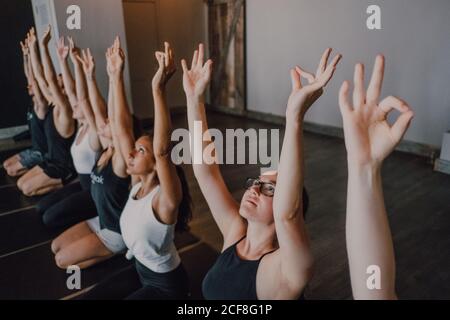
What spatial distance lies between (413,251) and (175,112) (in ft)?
20.5

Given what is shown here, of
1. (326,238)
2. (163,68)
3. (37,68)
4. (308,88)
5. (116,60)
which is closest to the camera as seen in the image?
(308,88)

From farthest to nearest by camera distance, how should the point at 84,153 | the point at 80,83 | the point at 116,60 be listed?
the point at 84,153, the point at 80,83, the point at 116,60

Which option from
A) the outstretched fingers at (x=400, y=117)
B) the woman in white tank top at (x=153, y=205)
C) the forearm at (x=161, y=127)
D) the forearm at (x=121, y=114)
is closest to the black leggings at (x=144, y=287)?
the woman in white tank top at (x=153, y=205)

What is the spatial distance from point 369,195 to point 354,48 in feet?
16.2

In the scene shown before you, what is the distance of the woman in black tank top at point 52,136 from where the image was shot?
322cm

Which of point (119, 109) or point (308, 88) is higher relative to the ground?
point (308, 88)

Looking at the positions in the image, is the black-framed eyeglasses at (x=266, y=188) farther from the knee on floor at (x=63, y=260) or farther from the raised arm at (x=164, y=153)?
the knee on floor at (x=63, y=260)

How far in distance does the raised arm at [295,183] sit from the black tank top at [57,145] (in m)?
3.02

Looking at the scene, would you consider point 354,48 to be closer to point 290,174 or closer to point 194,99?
point 194,99

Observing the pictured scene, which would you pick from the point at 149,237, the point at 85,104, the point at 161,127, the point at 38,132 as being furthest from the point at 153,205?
the point at 38,132

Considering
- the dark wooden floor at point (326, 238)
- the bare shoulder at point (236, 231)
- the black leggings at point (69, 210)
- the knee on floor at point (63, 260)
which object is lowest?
the dark wooden floor at point (326, 238)

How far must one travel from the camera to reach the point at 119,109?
6.62 ft

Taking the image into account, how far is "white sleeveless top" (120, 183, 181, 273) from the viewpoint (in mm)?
1711
